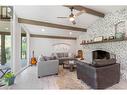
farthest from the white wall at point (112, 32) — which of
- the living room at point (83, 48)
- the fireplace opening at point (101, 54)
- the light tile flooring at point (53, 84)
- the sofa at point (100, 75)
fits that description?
the light tile flooring at point (53, 84)

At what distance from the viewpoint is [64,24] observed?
20.5 ft

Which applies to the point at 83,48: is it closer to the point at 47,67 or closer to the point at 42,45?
the point at 42,45

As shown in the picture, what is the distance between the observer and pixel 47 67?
4.54 m

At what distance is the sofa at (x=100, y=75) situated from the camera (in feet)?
9.82

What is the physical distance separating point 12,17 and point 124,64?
5.05 m

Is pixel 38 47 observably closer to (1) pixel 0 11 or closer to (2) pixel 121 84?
(1) pixel 0 11

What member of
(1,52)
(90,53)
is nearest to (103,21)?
(90,53)

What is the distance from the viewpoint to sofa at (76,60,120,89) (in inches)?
118

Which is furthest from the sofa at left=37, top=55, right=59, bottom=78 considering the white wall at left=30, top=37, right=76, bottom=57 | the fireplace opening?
the white wall at left=30, top=37, right=76, bottom=57

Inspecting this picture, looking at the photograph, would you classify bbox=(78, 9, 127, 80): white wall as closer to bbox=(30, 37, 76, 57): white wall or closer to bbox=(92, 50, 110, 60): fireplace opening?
bbox=(92, 50, 110, 60): fireplace opening

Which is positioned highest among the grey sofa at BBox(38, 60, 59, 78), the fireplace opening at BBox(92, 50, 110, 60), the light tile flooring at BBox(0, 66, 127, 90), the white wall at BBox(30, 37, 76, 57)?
the white wall at BBox(30, 37, 76, 57)

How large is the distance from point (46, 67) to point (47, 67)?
0.05 meters

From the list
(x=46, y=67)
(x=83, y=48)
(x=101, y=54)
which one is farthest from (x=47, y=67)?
(x=83, y=48)

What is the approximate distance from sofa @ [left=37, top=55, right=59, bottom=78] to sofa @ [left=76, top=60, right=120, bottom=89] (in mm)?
1567
